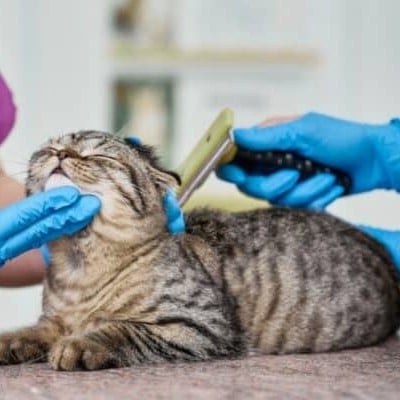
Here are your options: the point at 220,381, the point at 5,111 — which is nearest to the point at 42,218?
the point at 220,381

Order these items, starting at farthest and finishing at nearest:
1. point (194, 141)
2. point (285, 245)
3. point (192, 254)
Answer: point (194, 141), point (285, 245), point (192, 254)

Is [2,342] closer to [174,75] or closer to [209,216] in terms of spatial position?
[209,216]

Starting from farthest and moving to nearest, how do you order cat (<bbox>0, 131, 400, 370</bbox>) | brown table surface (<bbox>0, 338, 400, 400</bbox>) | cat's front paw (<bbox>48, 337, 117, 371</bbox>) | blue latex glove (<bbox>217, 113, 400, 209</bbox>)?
blue latex glove (<bbox>217, 113, 400, 209</bbox>) → cat (<bbox>0, 131, 400, 370</bbox>) → cat's front paw (<bbox>48, 337, 117, 371</bbox>) → brown table surface (<bbox>0, 338, 400, 400</bbox>)

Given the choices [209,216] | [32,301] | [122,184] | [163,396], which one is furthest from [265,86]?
[163,396]

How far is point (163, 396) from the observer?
0.99 metres

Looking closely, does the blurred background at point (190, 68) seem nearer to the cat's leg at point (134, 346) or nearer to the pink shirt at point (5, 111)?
the pink shirt at point (5, 111)

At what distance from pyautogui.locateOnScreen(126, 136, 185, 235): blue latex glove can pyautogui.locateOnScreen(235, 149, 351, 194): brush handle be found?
1.04ft

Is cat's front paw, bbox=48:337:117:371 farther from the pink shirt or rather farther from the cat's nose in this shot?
the pink shirt

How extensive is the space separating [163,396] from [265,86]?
6.97 feet

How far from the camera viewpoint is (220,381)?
3.57 ft

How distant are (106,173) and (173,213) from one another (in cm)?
12

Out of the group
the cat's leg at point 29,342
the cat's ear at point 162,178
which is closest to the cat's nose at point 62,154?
the cat's ear at point 162,178

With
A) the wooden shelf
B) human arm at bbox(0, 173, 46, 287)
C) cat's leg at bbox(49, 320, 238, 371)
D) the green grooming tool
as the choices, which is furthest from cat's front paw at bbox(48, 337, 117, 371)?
the wooden shelf

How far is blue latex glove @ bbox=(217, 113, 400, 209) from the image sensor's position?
1.70 meters
